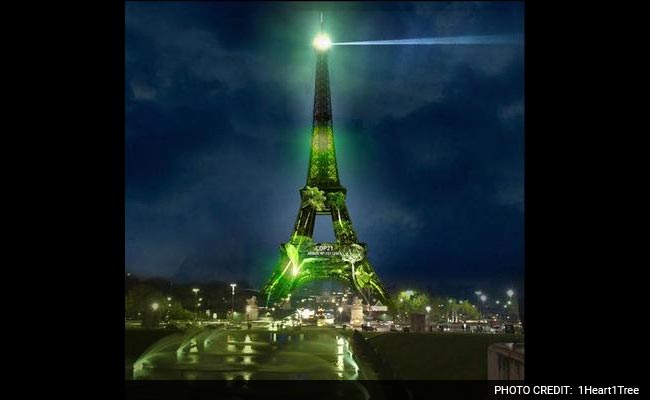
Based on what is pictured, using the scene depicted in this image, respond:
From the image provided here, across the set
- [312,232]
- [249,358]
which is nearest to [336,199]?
[312,232]

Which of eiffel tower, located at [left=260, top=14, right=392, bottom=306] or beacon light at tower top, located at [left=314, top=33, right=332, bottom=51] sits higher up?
beacon light at tower top, located at [left=314, top=33, right=332, bottom=51]

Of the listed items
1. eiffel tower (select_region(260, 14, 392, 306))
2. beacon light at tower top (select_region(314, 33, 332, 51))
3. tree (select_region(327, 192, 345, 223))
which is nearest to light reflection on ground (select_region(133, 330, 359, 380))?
eiffel tower (select_region(260, 14, 392, 306))

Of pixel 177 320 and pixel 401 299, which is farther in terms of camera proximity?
pixel 401 299

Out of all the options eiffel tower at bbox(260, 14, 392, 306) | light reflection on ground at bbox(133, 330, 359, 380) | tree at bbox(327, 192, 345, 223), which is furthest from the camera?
tree at bbox(327, 192, 345, 223)

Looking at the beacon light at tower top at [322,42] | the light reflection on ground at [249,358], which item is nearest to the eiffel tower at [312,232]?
the beacon light at tower top at [322,42]

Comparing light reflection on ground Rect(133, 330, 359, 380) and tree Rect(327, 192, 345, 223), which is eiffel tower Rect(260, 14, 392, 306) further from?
light reflection on ground Rect(133, 330, 359, 380)
